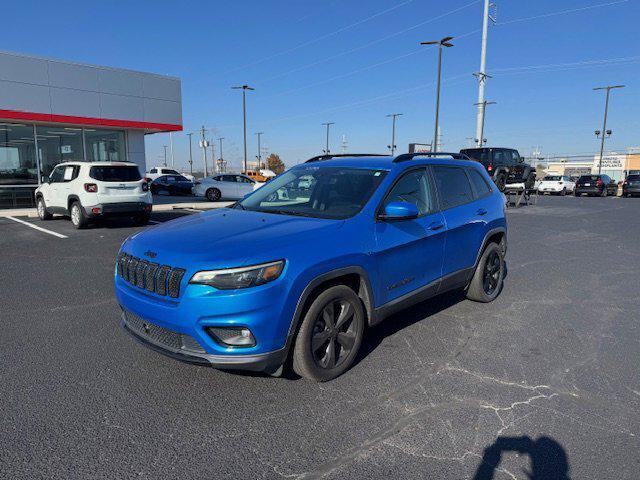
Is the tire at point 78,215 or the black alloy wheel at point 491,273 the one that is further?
the tire at point 78,215

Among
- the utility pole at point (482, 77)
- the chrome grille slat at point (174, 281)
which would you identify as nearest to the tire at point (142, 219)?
the chrome grille slat at point (174, 281)

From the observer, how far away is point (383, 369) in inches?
146

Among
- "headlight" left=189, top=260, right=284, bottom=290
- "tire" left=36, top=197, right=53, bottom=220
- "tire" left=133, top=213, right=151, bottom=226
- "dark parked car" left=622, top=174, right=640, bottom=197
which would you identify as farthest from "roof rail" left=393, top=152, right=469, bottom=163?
"dark parked car" left=622, top=174, right=640, bottom=197

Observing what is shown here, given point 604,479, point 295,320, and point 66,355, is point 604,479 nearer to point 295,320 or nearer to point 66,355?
point 295,320

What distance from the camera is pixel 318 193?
426 cm

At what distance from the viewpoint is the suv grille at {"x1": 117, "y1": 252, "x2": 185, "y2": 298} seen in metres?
3.00

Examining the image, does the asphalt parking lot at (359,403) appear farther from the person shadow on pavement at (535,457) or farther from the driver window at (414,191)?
the driver window at (414,191)

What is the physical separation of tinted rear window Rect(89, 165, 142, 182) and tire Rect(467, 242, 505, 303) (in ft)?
29.8

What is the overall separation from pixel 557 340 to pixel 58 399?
14.1 ft

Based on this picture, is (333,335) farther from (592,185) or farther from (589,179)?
(589,179)

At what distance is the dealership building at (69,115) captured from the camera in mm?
15227

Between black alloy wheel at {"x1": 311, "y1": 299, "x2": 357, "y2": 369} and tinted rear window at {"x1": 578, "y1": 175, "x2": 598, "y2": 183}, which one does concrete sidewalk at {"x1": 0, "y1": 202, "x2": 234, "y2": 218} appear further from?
tinted rear window at {"x1": 578, "y1": 175, "x2": 598, "y2": 183}

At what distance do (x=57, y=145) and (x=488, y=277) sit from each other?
17.4 metres

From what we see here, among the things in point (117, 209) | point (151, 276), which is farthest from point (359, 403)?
point (117, 209)
